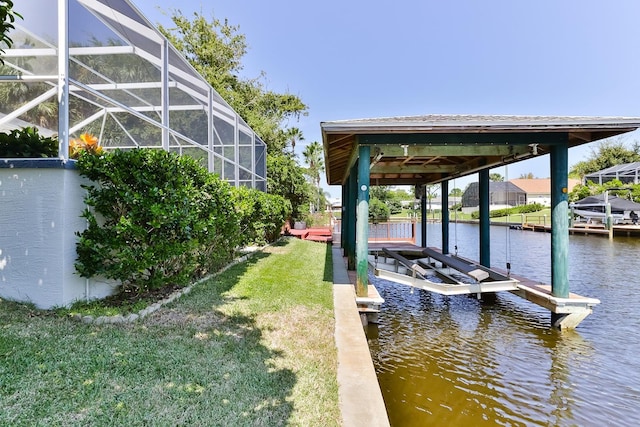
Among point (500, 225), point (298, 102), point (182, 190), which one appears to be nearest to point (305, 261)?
point (182, 190)

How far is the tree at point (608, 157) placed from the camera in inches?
1843

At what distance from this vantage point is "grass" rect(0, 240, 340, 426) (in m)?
2.29

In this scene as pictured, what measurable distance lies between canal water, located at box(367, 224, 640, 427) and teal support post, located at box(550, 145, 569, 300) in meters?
0.87

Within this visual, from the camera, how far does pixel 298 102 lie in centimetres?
2844

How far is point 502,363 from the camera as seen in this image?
15.0 ft

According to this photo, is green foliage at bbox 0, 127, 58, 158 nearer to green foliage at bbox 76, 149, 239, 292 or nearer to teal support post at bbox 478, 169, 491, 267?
green foliage at bbox 76, 149, 239, 292

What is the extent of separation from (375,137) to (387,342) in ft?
10.7

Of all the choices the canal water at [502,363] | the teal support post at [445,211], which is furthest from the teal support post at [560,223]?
the teal support post at [445,211]

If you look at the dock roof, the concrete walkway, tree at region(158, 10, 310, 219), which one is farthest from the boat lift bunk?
tree at region(158, 10, 310, 219)

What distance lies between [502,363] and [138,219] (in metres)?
5.06

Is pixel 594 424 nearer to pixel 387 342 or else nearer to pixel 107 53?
pixel 387 342

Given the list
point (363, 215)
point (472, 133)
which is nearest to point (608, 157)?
point (472, 133)

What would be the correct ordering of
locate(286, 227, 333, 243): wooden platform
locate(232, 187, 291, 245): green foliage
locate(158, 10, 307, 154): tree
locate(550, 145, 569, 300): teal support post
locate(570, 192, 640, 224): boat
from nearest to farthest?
locate(550, 145, 569, 300): teal support post
locate(232, 187, 291, 245): green foliage
locate(286, 227, 333, 243): wooden platform
locate(158, 10, 307, 154): tree
locate(570, 192, 640, 224): boat

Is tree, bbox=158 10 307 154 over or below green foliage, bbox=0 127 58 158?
over
